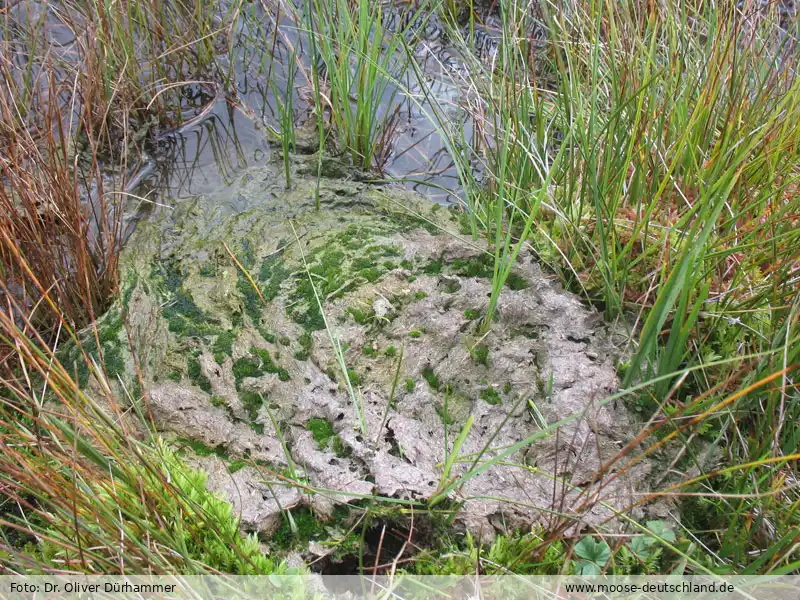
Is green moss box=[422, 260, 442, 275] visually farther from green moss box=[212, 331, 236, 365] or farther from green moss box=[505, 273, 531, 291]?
green moss box=[212, 331, 236, 365]

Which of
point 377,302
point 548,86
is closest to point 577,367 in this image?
point 377,302

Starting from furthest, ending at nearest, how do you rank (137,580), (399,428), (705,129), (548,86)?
(548,86)
(705,129)
(399,428)
(137,580)

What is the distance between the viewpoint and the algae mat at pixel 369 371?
162 centimetres

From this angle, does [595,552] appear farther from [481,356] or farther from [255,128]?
[255,128]

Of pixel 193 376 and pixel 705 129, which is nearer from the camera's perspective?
pixel 193 376

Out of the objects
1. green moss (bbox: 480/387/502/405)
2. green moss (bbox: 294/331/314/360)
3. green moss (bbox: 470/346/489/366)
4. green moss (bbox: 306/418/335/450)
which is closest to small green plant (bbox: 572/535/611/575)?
green moss (bbox: 480/387/502/405)

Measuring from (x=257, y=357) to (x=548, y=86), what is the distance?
2689 millimetres

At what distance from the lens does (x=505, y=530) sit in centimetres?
153

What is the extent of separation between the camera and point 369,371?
77.2 inches

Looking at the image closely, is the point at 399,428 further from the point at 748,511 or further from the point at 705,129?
the point at 705,129

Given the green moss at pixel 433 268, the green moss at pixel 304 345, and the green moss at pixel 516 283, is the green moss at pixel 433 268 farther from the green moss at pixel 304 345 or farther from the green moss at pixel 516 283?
the green moss at pixel 304 345

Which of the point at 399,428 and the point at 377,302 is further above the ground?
the point at 377,302

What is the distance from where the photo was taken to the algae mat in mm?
1619

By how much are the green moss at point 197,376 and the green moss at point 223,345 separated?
2.8 inches
